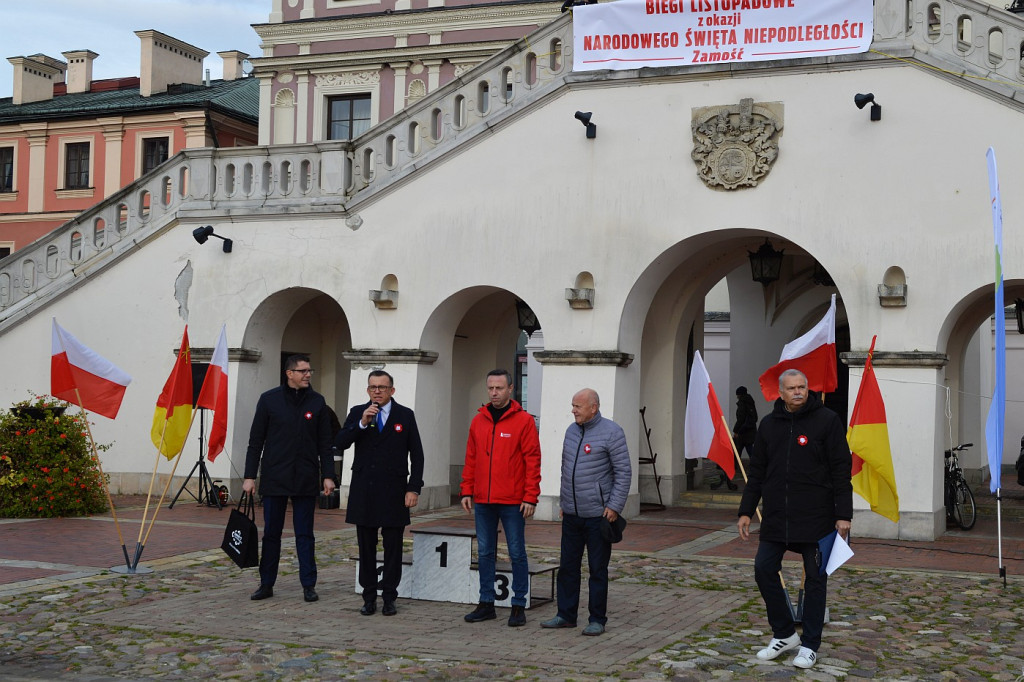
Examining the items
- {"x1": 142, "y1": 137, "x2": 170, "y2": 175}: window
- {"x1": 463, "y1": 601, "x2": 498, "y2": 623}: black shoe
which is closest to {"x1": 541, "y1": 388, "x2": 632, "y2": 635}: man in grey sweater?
{"x1": 463, "y1": 601, "x2": 498, "y2": 623}: black shoe

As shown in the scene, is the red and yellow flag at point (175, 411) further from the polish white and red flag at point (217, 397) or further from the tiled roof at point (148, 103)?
the tiled roof at point (148, 103)

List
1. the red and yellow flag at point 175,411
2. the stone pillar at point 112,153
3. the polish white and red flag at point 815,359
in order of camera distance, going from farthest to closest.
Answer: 1. the stone pillar at point 112,153
2. the red and yellow flag at point 175,411
3. the polish white and red flag at point 815,359

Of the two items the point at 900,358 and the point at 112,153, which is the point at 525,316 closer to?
the point at 900,358

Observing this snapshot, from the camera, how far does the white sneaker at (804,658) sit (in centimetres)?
816

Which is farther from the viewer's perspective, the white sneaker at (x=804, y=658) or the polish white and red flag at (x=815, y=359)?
the polish white and red flag at (x=815, y=359)

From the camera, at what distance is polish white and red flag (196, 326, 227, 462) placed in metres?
14.1

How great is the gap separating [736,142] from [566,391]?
12.7 ft

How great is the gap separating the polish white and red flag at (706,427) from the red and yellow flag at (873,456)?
131cm

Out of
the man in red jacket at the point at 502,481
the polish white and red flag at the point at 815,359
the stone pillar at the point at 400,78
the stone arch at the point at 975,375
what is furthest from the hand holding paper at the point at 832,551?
the stone pillar at the point at 400,78

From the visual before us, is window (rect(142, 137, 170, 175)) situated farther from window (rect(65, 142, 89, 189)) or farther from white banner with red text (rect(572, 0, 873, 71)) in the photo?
white banner with red text (rect(572, 0, 873, 71))

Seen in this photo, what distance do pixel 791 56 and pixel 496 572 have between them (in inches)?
340

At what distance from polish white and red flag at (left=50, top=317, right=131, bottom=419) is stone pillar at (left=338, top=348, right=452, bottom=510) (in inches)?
190

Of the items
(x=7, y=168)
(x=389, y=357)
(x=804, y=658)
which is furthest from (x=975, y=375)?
(x=7, y=168)

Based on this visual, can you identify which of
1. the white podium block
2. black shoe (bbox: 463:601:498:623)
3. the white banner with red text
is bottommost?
black shoe (bbox: 463:601:498:623)
